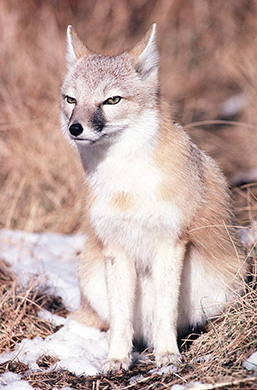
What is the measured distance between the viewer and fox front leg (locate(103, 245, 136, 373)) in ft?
12.0

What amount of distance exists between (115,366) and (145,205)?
1.08 m

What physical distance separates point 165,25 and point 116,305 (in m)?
7.15

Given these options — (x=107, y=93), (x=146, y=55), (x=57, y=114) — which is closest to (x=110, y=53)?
(x=57, y=114)

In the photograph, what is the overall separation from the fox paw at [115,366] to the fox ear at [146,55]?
76.2 inches

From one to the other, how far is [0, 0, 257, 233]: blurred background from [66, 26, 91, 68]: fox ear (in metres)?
1.77

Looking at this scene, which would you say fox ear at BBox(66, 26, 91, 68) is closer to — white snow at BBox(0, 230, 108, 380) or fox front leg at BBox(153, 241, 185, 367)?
fox front leg at BBox(153, 241, 185, 367)

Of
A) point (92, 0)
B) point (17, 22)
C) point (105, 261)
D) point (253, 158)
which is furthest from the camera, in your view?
point (92, 0)

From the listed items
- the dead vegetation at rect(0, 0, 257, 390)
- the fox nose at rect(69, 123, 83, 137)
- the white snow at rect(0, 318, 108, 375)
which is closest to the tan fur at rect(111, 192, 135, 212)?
the fox nose at rect(69, 123, 83, 137)

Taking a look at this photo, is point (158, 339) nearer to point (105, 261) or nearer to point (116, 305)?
point (116, 305)

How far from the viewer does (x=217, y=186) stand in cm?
399

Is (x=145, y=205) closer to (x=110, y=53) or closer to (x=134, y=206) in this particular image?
(x=134, y=206)

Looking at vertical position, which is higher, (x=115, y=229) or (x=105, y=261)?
(x=115, y=229)

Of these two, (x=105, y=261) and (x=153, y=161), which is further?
(x=105, y=261)

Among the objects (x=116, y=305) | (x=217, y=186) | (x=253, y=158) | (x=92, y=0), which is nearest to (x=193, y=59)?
(x=92, y=0)
